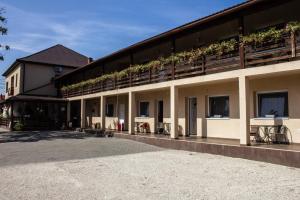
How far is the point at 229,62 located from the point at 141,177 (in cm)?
749

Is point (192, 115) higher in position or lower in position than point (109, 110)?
lower

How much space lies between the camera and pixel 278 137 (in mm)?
12820

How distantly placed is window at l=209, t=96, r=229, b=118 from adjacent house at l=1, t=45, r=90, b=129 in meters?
18.6

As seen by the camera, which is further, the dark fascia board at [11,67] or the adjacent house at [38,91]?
the dark fascia board at [11,67]

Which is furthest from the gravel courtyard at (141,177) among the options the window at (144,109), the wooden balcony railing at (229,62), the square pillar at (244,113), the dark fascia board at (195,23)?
the window at (144,109)

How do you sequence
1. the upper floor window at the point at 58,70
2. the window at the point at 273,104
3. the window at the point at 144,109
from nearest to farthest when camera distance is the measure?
the window at the point at 273,104 < the window at the point at 144,109 < the upper floor window at the point at 58,70

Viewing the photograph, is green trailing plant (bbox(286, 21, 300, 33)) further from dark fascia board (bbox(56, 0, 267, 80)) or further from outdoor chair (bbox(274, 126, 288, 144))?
outdoor chair (bbox(274, 126, 288, 144))

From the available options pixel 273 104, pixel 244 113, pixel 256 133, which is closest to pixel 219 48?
pixel 244 113

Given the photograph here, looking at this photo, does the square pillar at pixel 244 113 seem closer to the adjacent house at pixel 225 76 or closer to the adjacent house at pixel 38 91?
the adjacent house at pixel 225 76

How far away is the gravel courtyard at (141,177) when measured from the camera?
23.1ft

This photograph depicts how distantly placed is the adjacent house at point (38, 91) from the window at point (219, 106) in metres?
18.6

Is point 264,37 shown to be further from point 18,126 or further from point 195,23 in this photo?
point 18,126

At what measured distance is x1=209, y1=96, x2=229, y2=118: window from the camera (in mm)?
15273

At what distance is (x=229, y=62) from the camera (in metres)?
13.9
